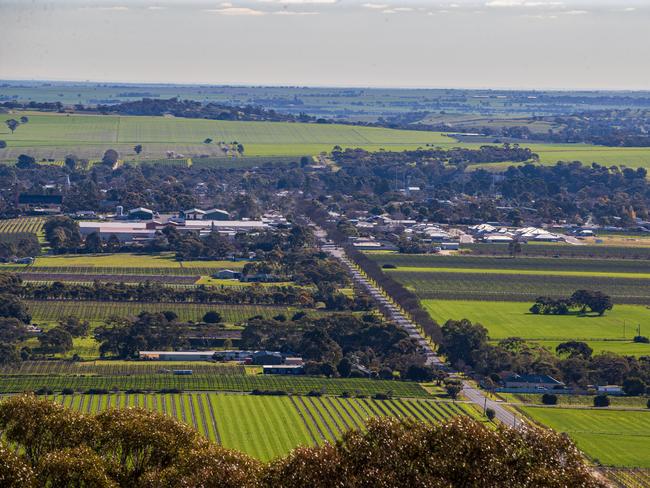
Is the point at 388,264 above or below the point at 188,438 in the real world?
below

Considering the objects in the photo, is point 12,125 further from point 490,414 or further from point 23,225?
point 490,414

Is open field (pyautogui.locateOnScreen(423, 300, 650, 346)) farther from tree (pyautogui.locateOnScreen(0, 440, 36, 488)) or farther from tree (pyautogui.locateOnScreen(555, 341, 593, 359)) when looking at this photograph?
tree (pyautogui.locateOnScreen(0, 440, 36, 488))

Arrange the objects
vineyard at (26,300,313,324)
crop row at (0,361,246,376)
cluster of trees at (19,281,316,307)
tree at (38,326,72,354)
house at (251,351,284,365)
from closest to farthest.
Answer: crop row at (0,361,246,376)
tree at (38,326,72,354)
house at (251,351,284,365)
vineyard at (26,300,313,324)
cluster of trees at (19,281,316,307)

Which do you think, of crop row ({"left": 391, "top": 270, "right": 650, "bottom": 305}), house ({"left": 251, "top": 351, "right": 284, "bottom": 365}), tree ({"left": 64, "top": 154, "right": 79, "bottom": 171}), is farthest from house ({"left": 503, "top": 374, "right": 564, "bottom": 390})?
tree ({"left": 64, "top": 154, "right": 79, "bottom": 171})

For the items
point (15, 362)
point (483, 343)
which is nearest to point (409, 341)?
point (483, 343)

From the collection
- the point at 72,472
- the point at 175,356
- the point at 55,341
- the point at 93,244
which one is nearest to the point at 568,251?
the point at 93,244

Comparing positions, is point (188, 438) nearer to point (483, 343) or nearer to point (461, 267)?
point (483, 343)
